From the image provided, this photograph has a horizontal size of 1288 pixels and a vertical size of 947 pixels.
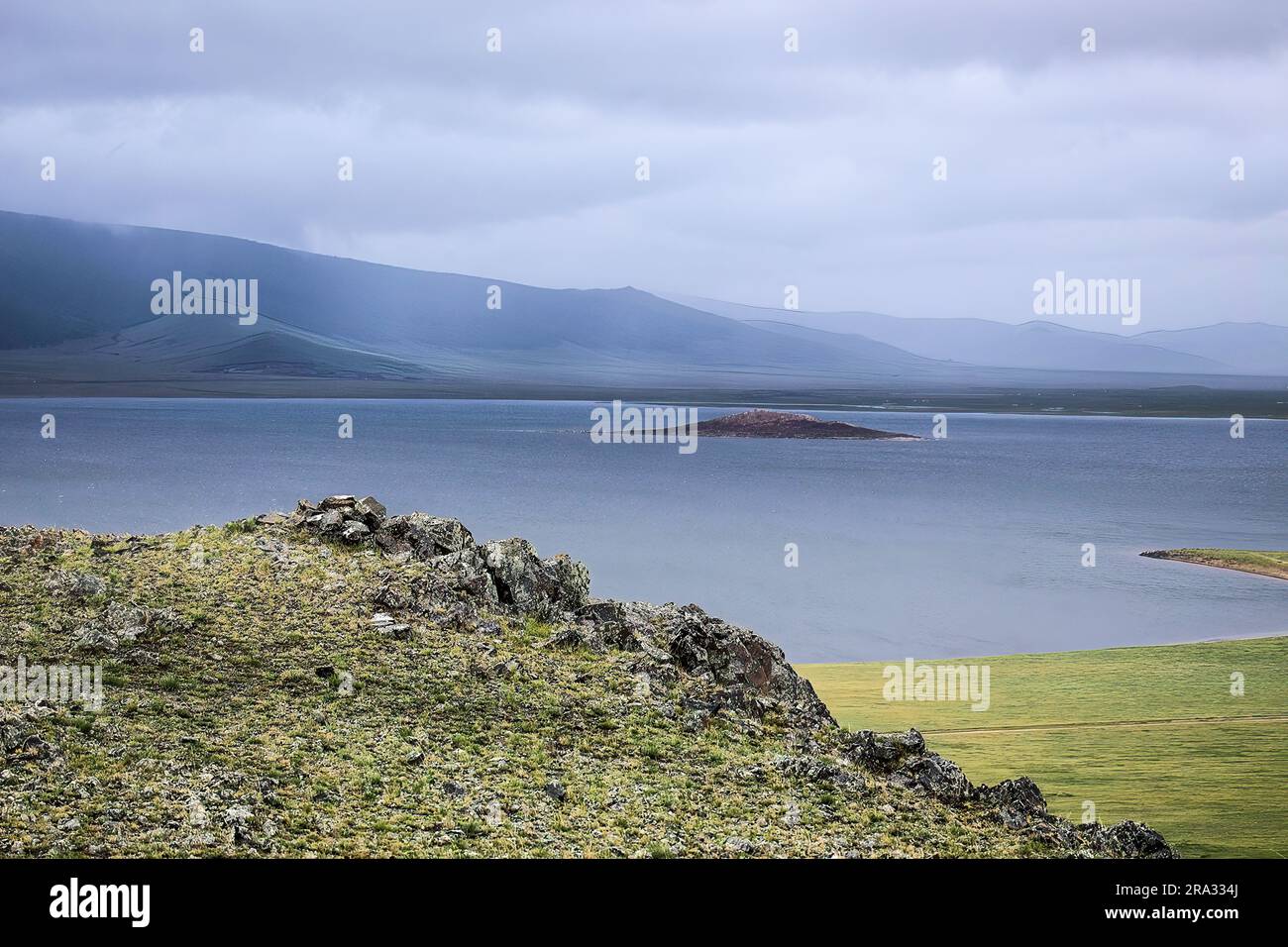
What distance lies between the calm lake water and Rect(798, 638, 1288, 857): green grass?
13.3 ft

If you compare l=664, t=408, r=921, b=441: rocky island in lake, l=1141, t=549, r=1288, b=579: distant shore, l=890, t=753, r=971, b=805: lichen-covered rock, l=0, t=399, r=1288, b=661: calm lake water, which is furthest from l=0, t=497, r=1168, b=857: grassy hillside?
l=664, t=408, r=921, b=441: rocky island in lake

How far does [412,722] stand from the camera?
11.4 meters

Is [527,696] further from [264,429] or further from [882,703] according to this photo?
[264,429]

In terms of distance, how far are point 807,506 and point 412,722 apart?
198 feet

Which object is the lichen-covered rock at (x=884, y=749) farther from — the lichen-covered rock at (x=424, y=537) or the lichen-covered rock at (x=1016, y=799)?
the lichen-covered rock at (x=424, y=537)

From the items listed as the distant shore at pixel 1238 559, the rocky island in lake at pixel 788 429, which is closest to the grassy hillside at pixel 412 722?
the distant shore at pixel 1238 559

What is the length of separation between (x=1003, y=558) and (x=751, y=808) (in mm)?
40772

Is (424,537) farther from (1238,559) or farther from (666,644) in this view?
(1238,559)

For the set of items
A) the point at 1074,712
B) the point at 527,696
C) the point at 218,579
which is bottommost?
the point at 1074,712

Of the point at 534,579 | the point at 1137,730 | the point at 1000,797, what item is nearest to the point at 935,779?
the point at 1000,797

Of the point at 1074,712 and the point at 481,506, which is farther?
the point at 481,506
